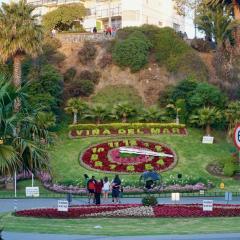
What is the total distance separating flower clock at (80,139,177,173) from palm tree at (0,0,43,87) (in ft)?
24.3

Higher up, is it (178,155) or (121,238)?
(178,155)

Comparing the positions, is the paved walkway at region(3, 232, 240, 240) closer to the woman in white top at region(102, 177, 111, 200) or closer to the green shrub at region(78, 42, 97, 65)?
the woman in white top at region(102, 177, 111, 200)

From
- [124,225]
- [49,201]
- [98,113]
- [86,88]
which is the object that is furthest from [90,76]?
[124,225]

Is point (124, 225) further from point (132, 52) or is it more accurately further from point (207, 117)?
point (132, 52)

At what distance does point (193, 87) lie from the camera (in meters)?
58.3

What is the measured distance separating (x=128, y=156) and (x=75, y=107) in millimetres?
9005

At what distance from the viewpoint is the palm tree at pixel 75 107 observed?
182ft

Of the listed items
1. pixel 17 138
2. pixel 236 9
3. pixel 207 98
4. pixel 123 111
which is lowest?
pixel 17 138

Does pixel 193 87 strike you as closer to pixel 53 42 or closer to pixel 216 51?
pixel 216 51

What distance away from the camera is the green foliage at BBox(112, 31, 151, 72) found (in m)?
64.6

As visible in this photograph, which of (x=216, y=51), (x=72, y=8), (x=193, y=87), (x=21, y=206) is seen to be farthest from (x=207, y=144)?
(x=72, y=8)

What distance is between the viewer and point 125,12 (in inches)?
3342

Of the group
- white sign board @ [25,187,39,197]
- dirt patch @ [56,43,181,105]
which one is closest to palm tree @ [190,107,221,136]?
dirt patch @ [56,43,181,105]

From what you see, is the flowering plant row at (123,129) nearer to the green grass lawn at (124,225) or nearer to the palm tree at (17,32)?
the palm tree at (17,32)
